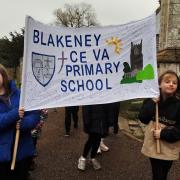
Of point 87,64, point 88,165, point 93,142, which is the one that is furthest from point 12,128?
point 88,165

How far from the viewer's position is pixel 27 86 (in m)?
5.13

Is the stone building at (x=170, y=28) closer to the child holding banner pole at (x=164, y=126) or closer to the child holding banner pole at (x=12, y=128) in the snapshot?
the child holding banner pole at (x=164, y=126)

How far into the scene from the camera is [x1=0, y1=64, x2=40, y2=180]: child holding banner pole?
4.93m

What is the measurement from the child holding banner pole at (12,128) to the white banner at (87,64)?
11 cm

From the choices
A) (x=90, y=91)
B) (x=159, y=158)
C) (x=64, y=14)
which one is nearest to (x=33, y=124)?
(x=90, y=91)

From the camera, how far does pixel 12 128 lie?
16.4 feet

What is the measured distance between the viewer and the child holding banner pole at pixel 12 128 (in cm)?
493

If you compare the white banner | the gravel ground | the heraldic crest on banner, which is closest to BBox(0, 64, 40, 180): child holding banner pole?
the white banner

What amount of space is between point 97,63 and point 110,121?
5.96ft

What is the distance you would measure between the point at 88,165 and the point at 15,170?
106 inches

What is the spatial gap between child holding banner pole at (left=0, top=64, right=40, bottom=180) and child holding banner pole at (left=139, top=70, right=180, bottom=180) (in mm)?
1250

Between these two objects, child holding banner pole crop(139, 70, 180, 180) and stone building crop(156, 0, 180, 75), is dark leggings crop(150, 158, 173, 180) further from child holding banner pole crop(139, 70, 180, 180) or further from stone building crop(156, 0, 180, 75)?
stone building crop(156, 0, 180, 75)

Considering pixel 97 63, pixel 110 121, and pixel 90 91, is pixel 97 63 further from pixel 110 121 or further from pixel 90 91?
pixel 110 121

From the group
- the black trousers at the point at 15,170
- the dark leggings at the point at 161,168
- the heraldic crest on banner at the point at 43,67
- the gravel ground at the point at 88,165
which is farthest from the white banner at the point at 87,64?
the gravel ground at the point at 88,165
